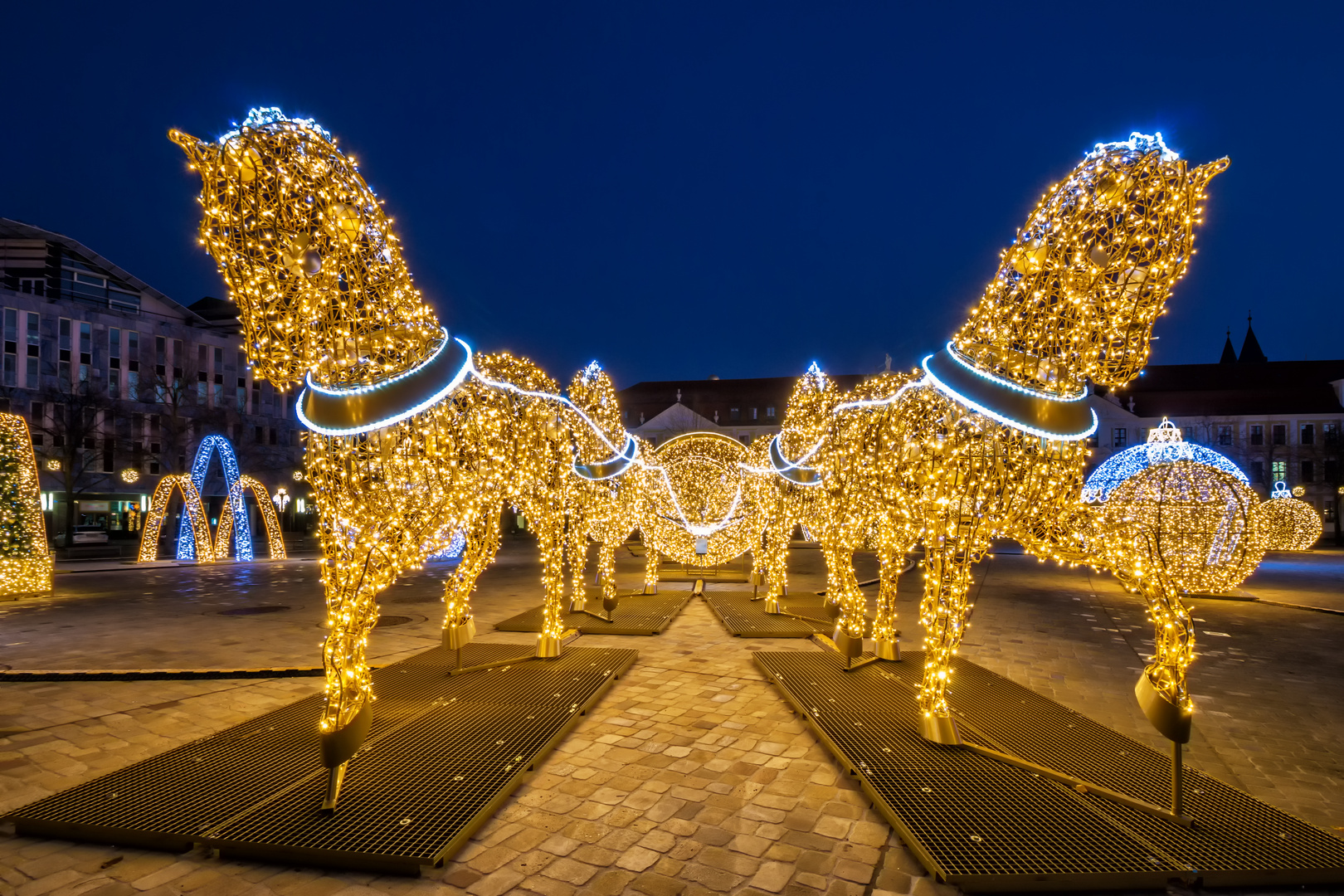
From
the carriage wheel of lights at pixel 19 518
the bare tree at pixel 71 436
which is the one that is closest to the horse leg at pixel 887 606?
the carriage wheel of lights at pixel 19 518

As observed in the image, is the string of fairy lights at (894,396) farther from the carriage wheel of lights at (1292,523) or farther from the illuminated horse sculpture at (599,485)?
the carriage wheel of lights at (1292,523)

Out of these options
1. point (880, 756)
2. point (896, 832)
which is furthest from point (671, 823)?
point (880, 756)

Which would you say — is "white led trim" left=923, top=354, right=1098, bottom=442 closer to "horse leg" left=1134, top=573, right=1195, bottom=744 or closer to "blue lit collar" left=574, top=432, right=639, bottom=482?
"horse leg" left=1134, top=573, right=1195, bottom=744

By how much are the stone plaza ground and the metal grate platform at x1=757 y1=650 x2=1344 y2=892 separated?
0.24 m

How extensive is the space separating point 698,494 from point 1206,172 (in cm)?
947

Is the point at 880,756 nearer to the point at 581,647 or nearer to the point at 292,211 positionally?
the point at 581,647

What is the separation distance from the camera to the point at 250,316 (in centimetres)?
390

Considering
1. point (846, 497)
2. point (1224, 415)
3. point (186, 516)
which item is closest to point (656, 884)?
point (846, 497)

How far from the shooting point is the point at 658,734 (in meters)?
5.33

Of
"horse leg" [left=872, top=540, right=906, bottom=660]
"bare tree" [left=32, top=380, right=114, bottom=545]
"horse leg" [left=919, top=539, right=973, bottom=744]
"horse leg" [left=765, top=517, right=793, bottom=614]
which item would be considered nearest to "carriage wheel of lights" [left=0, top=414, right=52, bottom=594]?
"bare tree" [left=32, top=380, right=114, bottom=545]

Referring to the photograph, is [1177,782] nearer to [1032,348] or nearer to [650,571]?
[1032,348]

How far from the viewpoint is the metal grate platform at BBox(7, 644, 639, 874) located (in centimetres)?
352

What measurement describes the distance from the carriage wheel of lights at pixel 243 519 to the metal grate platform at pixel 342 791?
18392 millimetres

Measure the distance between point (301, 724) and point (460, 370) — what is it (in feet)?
9.96
